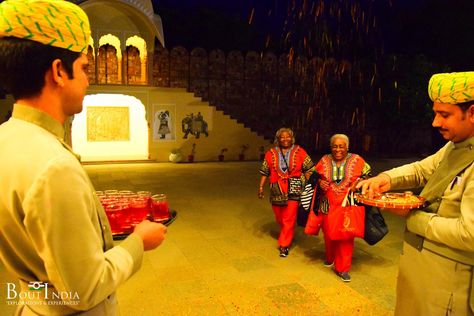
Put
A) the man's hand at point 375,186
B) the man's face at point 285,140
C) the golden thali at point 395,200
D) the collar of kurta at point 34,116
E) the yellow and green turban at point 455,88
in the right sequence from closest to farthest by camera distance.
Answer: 1. the collar of kurta at point 34,116
2. the yellow and green turban at point 455,88
3. the golden thali at point 395,200
4. the man's hand at point 375,186
5. the man's face at point 285,140

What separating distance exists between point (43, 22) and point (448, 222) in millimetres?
1965

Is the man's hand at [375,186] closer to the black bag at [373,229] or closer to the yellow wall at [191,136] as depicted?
the black bag at [373,229]

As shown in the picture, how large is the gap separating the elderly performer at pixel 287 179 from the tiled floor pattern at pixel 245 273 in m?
0.39

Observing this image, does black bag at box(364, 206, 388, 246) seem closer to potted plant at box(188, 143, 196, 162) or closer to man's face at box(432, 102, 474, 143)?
man's face at box(432, 102, 474, 143)

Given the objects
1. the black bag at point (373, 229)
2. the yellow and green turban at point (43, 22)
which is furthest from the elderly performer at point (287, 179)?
the yellow and green turban at point (43, 22)

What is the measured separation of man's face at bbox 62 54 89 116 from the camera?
1.38 m

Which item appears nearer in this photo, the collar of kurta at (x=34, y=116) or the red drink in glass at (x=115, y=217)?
the collar of kurta at (x=34, y=116)

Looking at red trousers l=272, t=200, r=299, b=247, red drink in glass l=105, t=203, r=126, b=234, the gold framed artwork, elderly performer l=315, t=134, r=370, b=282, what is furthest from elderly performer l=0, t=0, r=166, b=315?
the gold framed artwork

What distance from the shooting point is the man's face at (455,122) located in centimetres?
211

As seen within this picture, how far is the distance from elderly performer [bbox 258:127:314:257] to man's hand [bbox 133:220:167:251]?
407cm

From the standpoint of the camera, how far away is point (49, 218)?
1167 millimetres

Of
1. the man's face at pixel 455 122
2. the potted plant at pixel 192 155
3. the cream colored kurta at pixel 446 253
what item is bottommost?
the potted plant at pixel 192 155

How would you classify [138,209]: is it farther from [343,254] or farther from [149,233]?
[343,254]

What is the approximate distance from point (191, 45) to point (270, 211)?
654 inches
